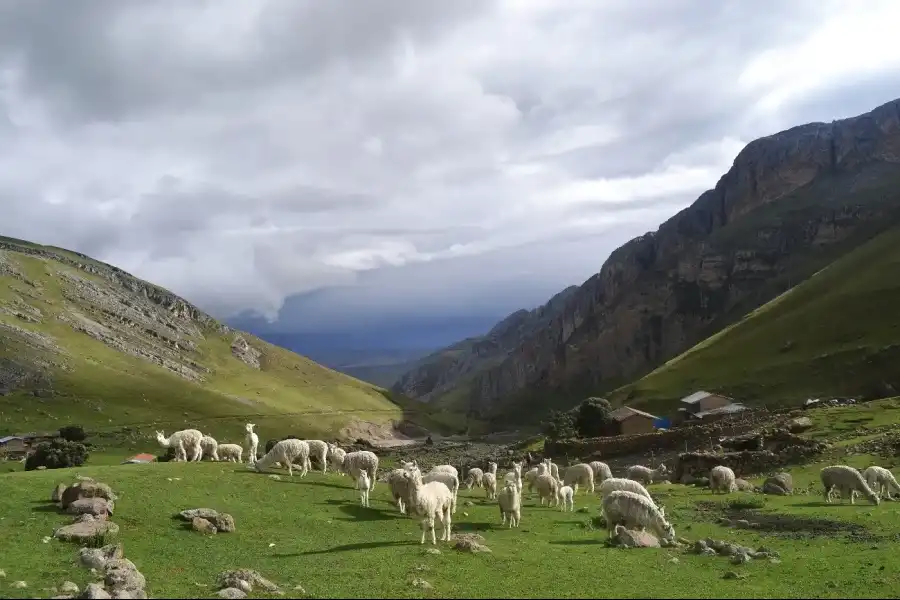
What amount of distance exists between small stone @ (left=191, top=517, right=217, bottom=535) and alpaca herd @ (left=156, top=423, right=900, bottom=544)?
7.50 metres

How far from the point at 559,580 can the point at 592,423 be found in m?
91.2

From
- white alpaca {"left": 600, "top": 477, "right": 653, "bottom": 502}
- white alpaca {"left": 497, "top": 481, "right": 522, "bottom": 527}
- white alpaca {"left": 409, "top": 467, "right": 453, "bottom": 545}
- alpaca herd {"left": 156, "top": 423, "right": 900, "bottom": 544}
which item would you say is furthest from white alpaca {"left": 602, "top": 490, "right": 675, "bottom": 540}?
white alpaca {"left": 409, "top": 467, "right": 453, "bottom": 545}

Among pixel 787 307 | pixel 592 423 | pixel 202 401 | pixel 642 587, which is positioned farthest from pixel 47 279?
pixel 642 587

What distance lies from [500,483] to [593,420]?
56.3 metres

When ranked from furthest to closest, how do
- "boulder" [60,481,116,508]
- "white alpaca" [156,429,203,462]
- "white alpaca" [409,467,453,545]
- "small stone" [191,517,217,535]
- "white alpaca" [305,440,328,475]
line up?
"white alpaca" [156,429,203,462], "white alpaca" [305,440,328,475], "boulder" [60,481,116,508], "small stone" [191,517,217,535], "white alpaca" [409,467,453,545]

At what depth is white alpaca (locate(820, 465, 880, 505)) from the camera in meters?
36.3

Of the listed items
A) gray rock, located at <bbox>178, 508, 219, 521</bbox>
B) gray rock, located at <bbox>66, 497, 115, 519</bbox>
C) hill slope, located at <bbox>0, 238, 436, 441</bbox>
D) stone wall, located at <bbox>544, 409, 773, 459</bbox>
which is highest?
hill slope, located at <bbox>0, 238, 436, 441</bbox>

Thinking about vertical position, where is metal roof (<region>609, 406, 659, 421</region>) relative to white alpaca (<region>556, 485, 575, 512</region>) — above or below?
above

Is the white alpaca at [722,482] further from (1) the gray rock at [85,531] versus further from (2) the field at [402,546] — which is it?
(1) the gray rock at [85,531]

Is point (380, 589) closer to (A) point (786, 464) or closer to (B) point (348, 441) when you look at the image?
(A) point (786, 464)

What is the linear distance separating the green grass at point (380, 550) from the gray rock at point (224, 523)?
53 cm

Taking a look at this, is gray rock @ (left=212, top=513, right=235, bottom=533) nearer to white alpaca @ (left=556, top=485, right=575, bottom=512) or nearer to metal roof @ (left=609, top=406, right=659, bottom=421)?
white alpaca @ (left=556, top=485, right=575, bottom=512)

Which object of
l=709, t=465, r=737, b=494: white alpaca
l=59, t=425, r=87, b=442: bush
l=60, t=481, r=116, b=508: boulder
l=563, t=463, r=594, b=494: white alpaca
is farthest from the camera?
l=59, t=425, r=87, b=442: bush

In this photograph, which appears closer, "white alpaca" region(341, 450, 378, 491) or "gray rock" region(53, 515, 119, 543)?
"gray rock" region(53, 515, 119, 543)
